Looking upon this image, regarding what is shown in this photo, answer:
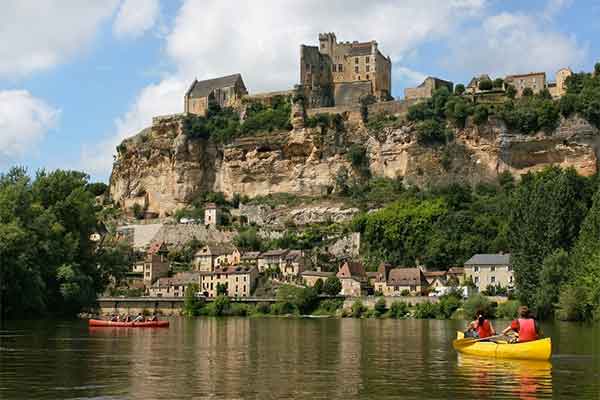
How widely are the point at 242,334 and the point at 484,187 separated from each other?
58153 millimetres

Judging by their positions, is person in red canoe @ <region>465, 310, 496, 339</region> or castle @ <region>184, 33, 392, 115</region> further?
castle @ <region>184, 33, 392, 115</region>

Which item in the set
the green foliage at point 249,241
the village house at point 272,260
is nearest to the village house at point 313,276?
the village house at point 272,260

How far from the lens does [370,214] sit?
321ft

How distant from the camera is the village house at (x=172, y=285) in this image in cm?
9144

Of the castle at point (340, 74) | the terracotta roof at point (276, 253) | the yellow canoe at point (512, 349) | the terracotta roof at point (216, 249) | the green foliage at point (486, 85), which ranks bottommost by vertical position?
the yellow canoe at point (512, 349)

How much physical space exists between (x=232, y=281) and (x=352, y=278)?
1175 centimetres

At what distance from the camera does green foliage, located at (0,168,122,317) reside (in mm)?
50125

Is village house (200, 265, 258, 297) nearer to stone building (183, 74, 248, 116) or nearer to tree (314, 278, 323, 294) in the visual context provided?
tree (314, 278, 323, 294)

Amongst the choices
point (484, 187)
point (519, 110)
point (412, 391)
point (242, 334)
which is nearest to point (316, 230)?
point (484, 187)

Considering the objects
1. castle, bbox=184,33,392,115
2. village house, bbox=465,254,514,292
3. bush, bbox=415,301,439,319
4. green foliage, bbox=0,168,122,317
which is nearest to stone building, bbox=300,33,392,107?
castle, bbox=184,33,392,115

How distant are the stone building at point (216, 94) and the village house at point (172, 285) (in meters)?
35.3

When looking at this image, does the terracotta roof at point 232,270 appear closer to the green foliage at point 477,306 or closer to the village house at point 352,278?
the village house at point 352,278

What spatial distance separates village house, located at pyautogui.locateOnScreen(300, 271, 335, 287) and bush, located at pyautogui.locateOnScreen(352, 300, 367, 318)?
8.87 meters

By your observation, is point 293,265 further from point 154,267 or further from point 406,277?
point 154,267
